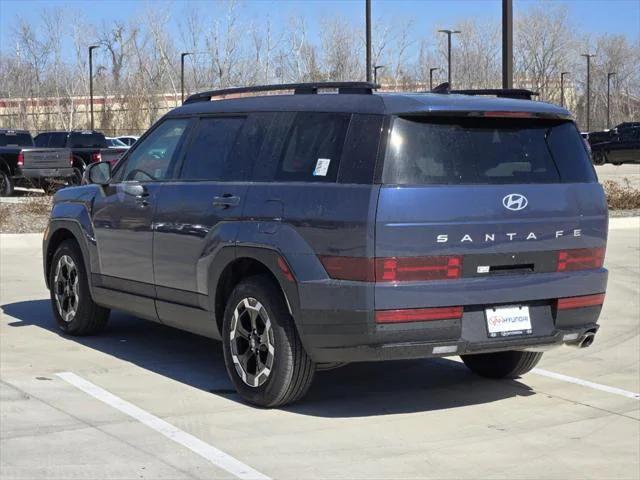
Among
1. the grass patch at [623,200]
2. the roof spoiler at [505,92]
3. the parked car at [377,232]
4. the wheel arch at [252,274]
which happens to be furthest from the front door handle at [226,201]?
the grass patch at [623,200]

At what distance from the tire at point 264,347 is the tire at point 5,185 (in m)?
20.2

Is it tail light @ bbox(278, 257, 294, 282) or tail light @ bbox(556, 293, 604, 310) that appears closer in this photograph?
tail light @ bbox(278, 257, 294, 282)

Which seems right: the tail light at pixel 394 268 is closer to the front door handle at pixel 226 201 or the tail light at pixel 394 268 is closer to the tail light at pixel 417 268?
the tail light at pixel 417 268

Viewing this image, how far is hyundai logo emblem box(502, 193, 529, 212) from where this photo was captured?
6277 mm

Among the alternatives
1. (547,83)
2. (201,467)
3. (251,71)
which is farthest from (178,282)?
(547,83)

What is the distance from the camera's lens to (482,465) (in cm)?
564

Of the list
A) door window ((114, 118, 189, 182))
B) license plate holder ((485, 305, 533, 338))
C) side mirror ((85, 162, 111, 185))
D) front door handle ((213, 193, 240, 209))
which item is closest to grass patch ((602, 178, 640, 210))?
side mirror ((85, 162, 111, 185))

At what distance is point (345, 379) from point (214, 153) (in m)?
1.88

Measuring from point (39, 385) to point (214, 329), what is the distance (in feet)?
4.16

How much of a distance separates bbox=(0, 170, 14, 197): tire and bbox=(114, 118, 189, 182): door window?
18516mm

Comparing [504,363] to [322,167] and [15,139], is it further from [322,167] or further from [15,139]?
[15,139]

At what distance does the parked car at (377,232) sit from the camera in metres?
6.02

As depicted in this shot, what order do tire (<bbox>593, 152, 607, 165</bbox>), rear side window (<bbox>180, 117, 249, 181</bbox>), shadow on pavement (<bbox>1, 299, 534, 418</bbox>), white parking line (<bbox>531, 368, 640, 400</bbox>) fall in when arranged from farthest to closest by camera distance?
1. tire (<bbox>593, 152, 607, 165</bbox>)
2. white parking line (<bbox>531, 368, 640, 400</bbox>)
3. rear side window (<bbox>180, 117, 249, 181</bbox>)
4. shadow on pavement (<bbox>1, 299, 534, 418</bbox>)

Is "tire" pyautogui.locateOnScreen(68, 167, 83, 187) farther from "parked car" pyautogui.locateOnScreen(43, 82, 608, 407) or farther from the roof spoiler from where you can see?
the roof spoiler
